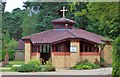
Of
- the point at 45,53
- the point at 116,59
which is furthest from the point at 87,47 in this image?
the point at 116,59

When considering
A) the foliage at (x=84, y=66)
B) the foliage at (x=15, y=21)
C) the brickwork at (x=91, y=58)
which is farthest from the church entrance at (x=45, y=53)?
the foliage at (x=15, y=21)

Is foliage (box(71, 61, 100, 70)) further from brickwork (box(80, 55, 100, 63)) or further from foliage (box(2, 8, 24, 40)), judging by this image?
foliage (box(2, 8, 24, 40))

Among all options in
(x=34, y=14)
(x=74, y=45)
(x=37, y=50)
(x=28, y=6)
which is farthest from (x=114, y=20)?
(x=28, y=6)

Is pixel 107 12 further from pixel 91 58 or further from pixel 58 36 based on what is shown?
pixel 58 36

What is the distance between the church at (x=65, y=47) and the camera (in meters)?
21.2

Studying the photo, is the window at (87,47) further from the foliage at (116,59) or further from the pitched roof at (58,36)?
the foliage at (116,59)

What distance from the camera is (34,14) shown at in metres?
34.5

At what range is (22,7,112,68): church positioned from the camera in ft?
69.6

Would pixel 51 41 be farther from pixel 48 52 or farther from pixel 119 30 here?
pixel 119 30


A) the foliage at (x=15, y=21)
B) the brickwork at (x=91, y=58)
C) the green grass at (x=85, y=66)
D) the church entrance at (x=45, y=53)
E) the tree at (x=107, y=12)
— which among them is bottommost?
the green grass at (x=85, y=66)

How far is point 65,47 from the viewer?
21.8 m

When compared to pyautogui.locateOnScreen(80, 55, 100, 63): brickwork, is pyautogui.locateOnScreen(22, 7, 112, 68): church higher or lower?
higher

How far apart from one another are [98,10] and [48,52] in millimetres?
15372

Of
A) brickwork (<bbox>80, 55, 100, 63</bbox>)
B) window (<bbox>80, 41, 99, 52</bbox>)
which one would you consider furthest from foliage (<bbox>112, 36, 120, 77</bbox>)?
window (<bbox>80, 41, 99, 52</bbox>)
